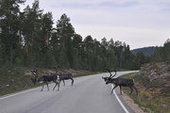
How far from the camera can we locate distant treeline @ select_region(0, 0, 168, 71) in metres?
46.8

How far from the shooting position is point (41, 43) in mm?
70062

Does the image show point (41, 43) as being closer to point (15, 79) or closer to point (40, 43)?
point (40, 43)

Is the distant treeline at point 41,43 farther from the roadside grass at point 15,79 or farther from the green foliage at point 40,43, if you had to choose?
the roadside grass at point 15,79

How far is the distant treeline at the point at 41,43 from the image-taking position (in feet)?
154

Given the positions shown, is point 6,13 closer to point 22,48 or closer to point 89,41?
point 22,48

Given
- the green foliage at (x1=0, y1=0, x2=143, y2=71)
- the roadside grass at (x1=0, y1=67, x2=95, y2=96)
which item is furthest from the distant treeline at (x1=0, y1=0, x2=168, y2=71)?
the roadside grass at (x1=0, y1=67, x2=95, y2=96)

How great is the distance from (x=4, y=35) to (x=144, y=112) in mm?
36998

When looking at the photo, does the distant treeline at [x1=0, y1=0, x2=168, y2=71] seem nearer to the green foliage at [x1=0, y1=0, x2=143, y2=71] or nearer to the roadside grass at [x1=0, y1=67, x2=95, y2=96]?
the green foliage at [x1=0, y1=0, x2=143, y2=71]

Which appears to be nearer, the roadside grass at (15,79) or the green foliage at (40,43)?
the roadside grass at (15,79)

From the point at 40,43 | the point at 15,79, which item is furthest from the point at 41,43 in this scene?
the point at 15,79

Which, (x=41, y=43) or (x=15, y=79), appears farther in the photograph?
(x=41, y=43)

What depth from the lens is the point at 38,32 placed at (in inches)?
2761

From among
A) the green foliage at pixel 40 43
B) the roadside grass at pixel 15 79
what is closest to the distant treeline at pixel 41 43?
the green foliage at pixel 40 43

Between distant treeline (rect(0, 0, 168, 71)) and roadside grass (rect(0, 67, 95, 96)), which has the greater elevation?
distant treeline (rect(0, 0, 168, 71))
